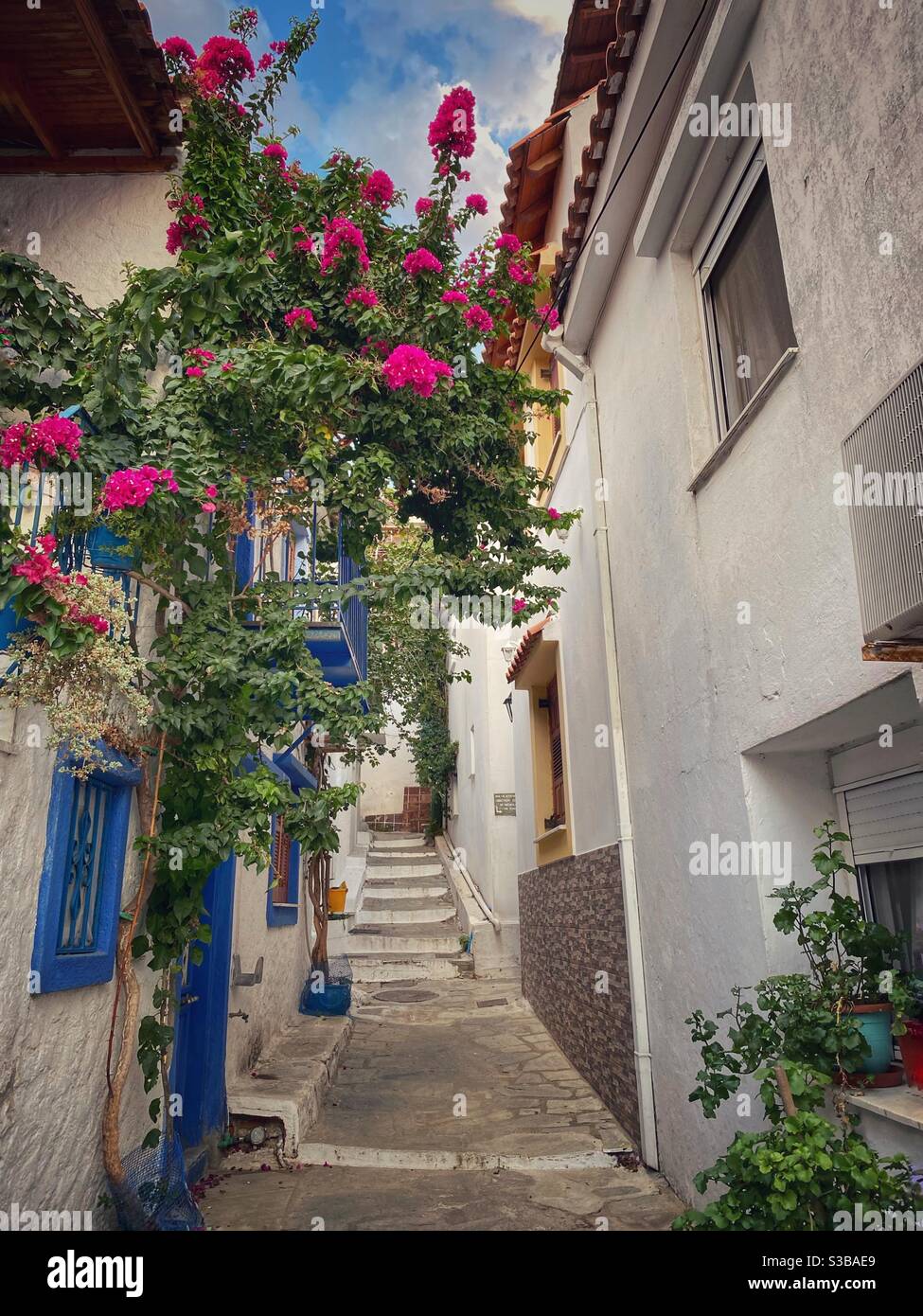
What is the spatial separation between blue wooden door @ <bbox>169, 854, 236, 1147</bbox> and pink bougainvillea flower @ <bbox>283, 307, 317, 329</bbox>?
350cm

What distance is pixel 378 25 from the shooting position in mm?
6711

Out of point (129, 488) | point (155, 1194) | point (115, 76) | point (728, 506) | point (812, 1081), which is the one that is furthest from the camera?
point (115, 76)

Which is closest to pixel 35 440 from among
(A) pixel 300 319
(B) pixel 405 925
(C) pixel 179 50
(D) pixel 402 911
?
(A) pixel 300 319

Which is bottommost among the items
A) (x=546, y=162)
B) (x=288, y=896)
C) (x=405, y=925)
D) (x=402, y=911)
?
(x=405, y=925)

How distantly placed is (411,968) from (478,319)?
9430 mm

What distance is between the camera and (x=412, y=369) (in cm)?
484

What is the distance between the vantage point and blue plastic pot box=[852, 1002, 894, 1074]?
2.90 m

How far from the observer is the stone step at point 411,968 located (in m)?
11.9

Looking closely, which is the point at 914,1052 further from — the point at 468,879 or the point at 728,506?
the point at 468,879

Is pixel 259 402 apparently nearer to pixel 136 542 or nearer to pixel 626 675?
pixel 136 542

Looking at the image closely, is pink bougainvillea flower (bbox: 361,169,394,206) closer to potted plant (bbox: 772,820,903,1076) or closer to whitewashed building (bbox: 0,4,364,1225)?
whitewashed building (bbox: 0,4,364,1225)

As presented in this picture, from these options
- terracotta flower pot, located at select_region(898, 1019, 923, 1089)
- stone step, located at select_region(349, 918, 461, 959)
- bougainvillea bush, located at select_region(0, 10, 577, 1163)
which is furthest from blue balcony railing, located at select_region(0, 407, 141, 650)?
stone step, located at select_region(349, 918, 461, 959)

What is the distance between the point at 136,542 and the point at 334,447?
4.93 ft

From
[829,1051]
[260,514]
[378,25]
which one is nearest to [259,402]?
[260,514]
